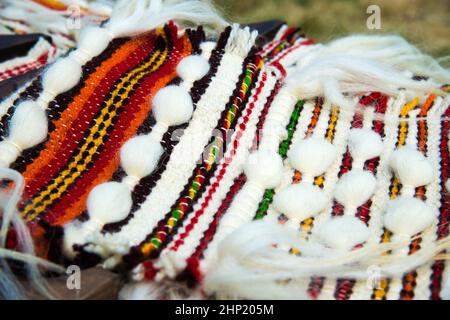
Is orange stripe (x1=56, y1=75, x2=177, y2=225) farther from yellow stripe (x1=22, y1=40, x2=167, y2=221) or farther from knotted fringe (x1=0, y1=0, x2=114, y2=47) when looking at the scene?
knotted fringe (x1=0, y1=0, x2=114, y2=47)

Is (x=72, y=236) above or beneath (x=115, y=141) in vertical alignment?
beneath

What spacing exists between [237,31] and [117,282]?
1.29 ft

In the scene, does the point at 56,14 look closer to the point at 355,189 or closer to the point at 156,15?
the point at 156,15

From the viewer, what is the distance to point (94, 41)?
774 millimetres

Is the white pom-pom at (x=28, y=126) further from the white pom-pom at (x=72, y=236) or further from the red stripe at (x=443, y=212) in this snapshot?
the red stripe at (x=443, y=212)

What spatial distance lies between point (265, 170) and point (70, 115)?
0.83ft

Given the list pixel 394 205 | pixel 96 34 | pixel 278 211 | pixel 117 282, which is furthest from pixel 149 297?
pixel 96 34

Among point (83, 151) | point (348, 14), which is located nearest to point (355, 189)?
point (83, 151)

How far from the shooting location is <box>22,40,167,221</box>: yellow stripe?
24.0 inches

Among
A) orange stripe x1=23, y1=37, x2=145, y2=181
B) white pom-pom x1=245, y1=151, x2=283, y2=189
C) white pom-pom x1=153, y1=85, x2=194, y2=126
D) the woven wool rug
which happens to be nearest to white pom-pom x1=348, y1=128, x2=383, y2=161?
the woven wool rug

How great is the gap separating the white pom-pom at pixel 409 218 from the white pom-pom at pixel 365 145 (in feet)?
0.33

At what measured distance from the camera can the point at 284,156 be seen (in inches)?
28.2
